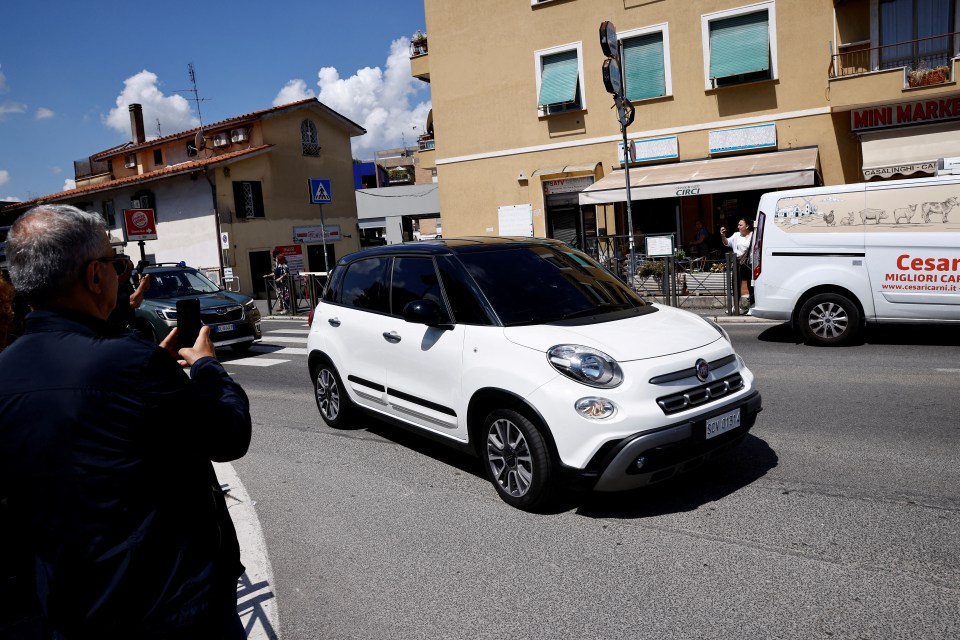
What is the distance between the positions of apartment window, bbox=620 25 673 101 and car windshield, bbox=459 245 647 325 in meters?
16.7

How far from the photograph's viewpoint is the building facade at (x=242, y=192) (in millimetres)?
31562

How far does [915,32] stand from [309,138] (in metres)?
26.9

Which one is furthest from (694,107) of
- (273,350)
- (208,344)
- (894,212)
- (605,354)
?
(208,344)

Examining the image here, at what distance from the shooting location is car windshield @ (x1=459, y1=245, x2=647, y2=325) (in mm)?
5180

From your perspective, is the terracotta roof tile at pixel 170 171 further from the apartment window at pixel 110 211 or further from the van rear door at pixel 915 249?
the van rear door at pixel 915 249

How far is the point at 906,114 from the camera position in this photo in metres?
18.0

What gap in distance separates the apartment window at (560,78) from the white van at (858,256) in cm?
1266

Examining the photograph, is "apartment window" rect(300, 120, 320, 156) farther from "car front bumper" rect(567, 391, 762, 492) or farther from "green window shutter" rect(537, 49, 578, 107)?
"car front bumper" rect(567, 391, 762, 492)

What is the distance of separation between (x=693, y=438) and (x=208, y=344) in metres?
3.06

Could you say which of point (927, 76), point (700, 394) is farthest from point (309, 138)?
point (700, 394)

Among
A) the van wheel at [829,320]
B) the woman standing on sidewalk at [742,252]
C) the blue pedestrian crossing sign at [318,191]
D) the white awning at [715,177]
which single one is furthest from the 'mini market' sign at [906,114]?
the blue pedestrian crossing sign at [318,191]

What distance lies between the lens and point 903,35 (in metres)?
18.1

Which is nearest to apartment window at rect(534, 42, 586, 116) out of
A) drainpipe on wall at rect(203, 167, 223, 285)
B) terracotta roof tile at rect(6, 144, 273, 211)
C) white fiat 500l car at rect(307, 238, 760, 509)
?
terracotta roof tile at rect(6, 144, 273, 211)

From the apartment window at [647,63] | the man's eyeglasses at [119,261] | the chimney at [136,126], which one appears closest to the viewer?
the man's eyeglasses at [119,261]
